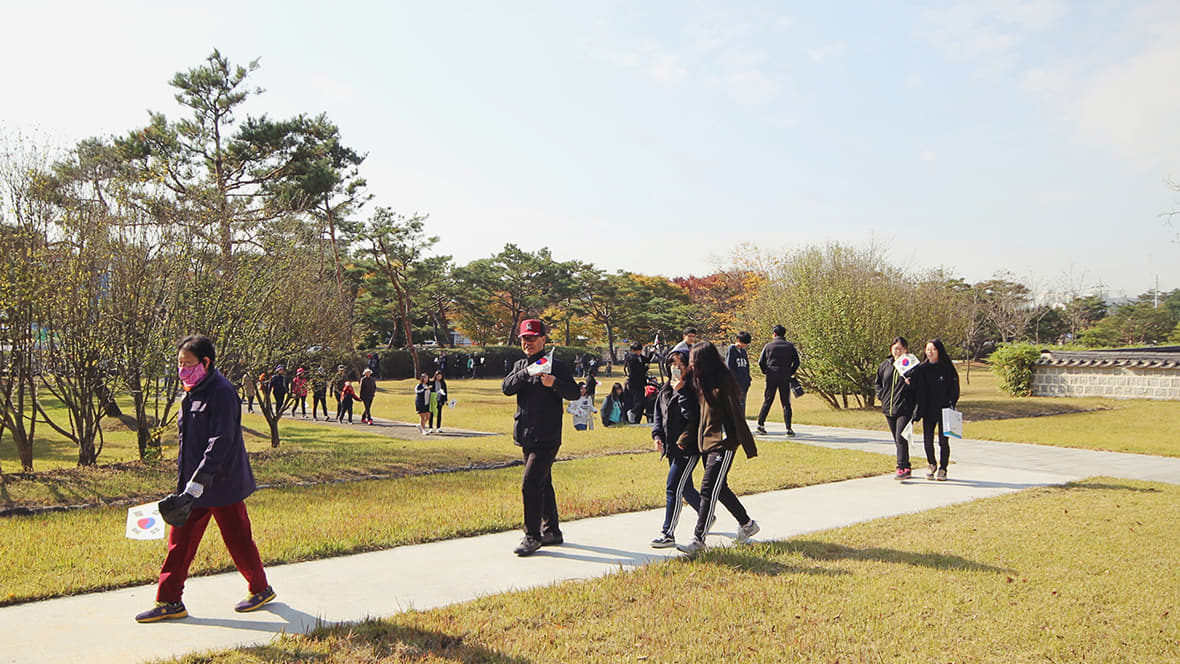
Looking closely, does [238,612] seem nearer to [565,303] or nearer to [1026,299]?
[565,303]

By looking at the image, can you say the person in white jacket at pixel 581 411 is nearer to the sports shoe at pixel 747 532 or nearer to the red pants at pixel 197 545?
the sports shoe at pixel 747 532

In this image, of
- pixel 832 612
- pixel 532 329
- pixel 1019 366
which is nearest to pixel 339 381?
pixel 532 329

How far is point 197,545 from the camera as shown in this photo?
4617mm

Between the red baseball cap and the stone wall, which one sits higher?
the red baseball cap

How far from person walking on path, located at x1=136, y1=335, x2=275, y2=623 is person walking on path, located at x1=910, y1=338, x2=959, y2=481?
→ 24.7ft

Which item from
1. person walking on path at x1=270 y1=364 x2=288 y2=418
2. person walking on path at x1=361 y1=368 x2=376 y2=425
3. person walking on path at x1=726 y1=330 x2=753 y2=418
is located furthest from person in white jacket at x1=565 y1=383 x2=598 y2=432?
person walking on path at x1=361 y1=368 x2=376 y2=425

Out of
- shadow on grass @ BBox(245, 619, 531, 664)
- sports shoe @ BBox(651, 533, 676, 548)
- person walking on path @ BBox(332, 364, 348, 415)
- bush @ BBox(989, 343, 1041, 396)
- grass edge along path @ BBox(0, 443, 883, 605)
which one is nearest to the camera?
shadow on grass @ BBox(245, 619, 531, 664)

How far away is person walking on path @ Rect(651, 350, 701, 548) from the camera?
247 inches

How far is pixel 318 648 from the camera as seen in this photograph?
402 cm

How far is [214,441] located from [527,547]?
2.37 m

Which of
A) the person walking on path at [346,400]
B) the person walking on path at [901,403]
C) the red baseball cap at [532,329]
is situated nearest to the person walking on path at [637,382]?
the person walking on path at [901,403]

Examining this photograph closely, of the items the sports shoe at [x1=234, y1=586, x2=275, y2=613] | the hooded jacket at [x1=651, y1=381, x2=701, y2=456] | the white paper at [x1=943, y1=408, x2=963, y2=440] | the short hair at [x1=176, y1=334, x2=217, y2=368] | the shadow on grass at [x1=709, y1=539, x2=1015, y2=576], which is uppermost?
the short hair at [x1=176, y1=334, x2=217, y2=368]

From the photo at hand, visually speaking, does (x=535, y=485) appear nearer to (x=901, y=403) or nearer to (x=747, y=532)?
(x=747, y=532)

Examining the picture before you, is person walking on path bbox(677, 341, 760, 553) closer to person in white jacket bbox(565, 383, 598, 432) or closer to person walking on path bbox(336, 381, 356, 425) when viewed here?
person in white jacket bbox(565, 383, 598, 432)
